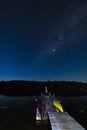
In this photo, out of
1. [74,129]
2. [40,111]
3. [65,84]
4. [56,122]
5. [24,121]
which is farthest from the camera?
[65,84]

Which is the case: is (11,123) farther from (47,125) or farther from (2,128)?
(47,125)

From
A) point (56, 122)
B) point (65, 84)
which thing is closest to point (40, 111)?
point (56, 122)

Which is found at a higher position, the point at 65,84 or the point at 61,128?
the point at 65,84

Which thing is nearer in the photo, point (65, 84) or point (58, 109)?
point (58, 109)

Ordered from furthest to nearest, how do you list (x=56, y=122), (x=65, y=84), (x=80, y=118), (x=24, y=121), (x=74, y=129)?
(x=65, y=84) → (x=80, y=118) → (x=24, y=121) → (x=56, y=122) → (x=74, y=129)

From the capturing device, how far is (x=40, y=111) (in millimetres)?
33688

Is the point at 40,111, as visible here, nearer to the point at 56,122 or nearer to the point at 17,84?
the point at 56,122

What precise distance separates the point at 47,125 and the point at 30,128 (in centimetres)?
253

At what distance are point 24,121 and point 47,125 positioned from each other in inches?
259

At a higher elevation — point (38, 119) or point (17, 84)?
point (17, 84)

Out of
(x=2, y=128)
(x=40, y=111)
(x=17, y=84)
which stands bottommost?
(x=2, y=128)

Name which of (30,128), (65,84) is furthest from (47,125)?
(65,84)

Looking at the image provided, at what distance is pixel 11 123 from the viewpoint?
34938 millimetres

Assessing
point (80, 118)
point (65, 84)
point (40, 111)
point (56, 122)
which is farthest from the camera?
point (65, 84)
